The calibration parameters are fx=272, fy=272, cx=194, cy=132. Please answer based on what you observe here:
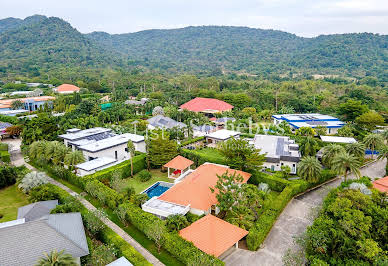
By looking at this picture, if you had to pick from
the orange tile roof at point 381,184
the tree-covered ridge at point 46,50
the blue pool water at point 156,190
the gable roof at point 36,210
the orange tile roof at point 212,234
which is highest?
the tree-covered ridge at point 46,50

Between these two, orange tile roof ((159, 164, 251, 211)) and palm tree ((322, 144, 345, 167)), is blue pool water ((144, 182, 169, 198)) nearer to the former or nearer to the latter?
orange tile roof ((159, 164, 251, 211))

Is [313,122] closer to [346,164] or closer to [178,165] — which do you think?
[346,164]

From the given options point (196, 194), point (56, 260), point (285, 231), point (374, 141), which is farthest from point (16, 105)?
point (374, 141)

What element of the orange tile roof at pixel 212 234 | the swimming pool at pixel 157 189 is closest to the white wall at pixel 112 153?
the swimming pool at pixel 157 189

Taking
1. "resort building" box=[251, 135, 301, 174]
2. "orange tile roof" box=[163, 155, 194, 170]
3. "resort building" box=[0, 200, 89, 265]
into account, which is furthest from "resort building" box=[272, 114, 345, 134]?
"resort building" box=[0, 200, 89, 265]

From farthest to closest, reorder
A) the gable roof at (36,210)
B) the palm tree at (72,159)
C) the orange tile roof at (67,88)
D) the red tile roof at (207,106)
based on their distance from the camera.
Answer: the orange tile roof at (67,88) → the red tile roof at (207,106) → the palm tree at (72,159) → the gable roof at (36,210)

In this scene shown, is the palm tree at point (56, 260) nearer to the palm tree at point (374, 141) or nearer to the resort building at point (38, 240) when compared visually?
the resort building at point (38, 240)

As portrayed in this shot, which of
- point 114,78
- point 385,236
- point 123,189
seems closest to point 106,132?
point 123,189
